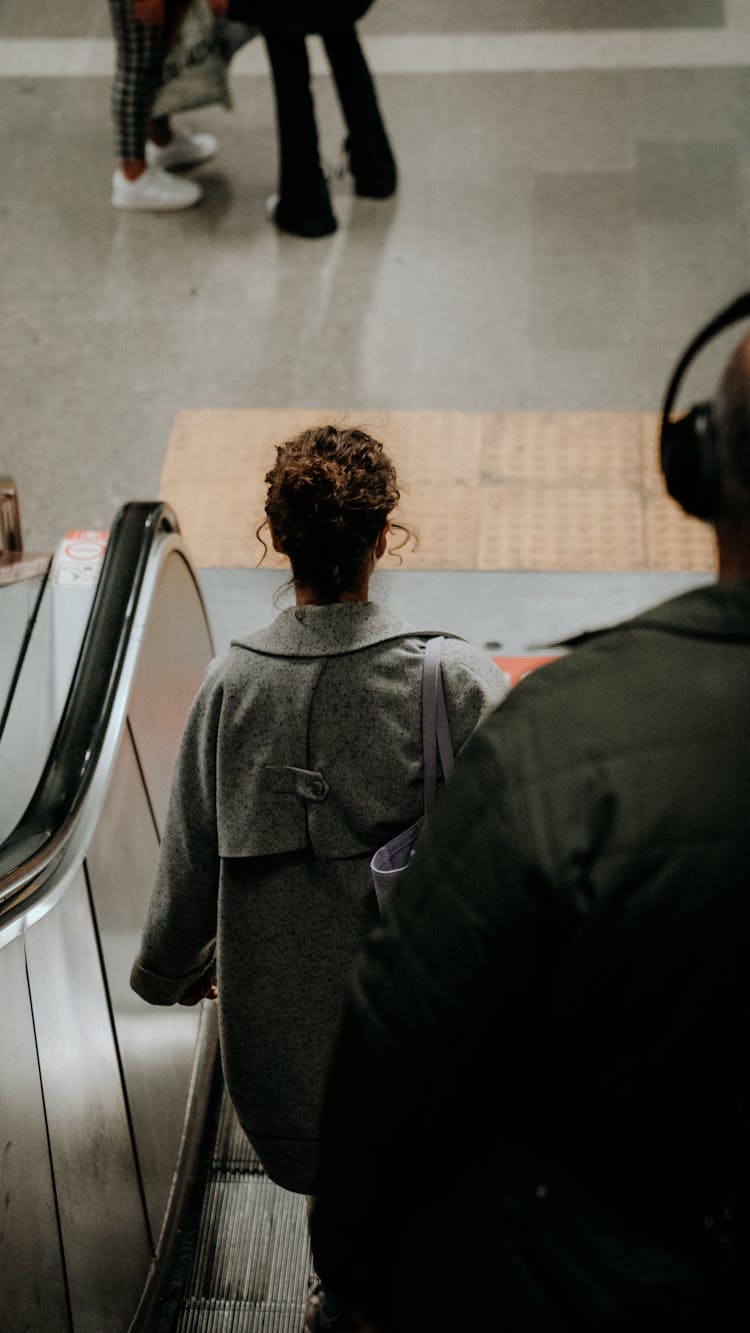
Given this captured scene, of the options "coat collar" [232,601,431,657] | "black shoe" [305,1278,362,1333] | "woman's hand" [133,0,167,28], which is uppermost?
"coat collar" [232,601,431,657]

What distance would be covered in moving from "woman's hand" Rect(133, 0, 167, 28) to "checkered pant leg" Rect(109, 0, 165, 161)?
3cm

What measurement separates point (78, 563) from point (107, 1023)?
3.59ft

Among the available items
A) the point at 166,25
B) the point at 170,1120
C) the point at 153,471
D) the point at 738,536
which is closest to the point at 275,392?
the point at 153,471

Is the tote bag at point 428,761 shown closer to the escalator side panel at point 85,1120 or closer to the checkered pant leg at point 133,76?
the escalator side panel at point 85,1120

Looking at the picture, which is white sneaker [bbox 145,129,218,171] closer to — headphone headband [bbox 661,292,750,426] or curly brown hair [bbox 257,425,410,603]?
curly brown hair [bbox 257,425,410,603]

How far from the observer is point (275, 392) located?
16.3ft

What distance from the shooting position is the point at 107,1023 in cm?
254

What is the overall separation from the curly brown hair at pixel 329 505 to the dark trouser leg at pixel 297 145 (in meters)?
3.61

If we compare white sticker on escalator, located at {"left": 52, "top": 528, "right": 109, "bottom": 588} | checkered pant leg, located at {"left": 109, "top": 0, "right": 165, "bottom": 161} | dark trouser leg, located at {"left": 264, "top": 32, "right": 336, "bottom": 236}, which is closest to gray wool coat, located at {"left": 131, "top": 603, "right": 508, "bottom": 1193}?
white sticker on escalator, located at {"left": 52, "top": 528, "right": 109, "bottom": 588}

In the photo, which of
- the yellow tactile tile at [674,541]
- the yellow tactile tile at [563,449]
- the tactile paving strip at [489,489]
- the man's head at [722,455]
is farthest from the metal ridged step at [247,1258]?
the yellow tactile tile at [563,449]

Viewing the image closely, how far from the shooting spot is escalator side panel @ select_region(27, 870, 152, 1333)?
89.4 inches

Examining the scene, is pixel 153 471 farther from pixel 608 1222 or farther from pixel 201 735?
pixel 608 1222

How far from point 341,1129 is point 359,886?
72cm

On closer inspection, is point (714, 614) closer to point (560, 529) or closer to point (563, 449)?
point (560, 529)
